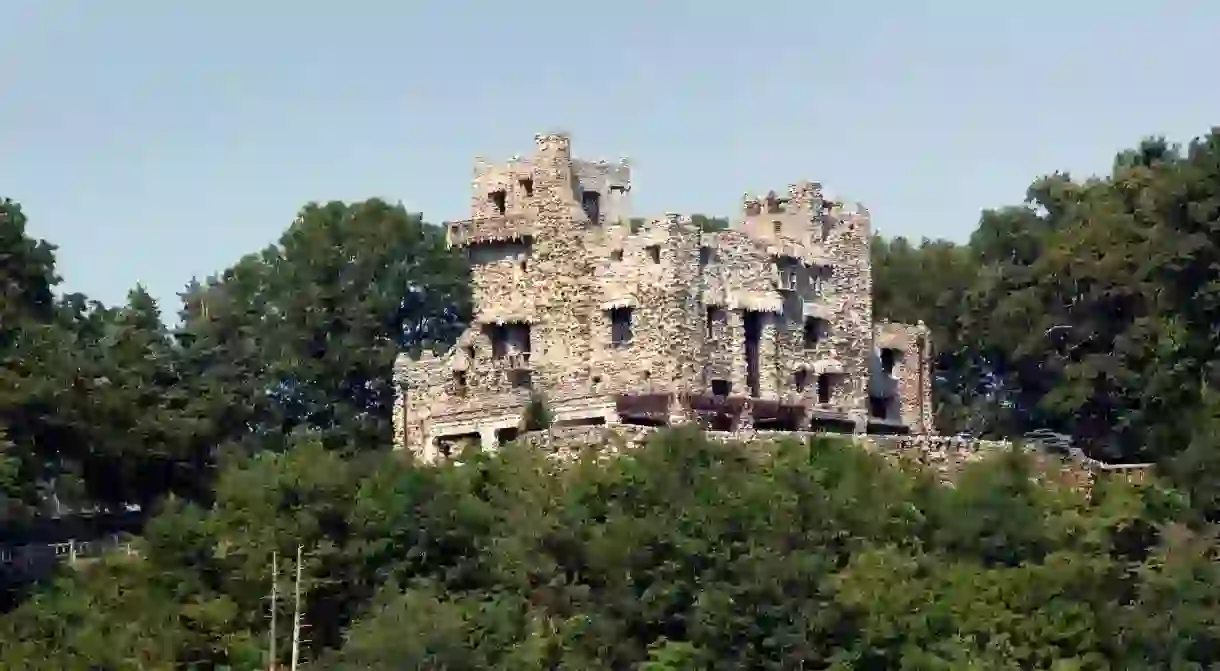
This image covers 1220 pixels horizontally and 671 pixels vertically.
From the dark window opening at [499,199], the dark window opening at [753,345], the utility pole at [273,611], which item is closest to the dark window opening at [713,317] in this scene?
the dark window opening at [753,345]

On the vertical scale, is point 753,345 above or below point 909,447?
above

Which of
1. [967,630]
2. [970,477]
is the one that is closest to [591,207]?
[970,477]

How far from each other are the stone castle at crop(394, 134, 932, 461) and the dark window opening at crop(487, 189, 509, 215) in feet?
0.08

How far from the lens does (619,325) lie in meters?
65.6

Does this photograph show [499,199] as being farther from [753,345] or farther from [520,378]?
[753,345]

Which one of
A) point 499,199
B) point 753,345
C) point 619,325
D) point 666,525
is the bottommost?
point 666,525

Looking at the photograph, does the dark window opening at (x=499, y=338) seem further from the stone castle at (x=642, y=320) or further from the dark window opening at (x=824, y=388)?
the dark window opening at (x=824, y=388)

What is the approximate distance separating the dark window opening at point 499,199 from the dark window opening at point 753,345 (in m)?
7.02

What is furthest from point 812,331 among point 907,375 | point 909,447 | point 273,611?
point 273,611

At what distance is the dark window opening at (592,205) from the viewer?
68.2m

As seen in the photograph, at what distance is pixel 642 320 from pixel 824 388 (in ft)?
19.2

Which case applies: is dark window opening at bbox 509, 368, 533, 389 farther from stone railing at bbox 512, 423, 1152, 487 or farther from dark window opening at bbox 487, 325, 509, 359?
stone railing at bbox 512, 423, 1152, 487

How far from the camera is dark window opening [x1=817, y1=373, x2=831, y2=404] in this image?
67.8 metres

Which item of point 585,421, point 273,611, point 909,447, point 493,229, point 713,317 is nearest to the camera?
point 273,611
